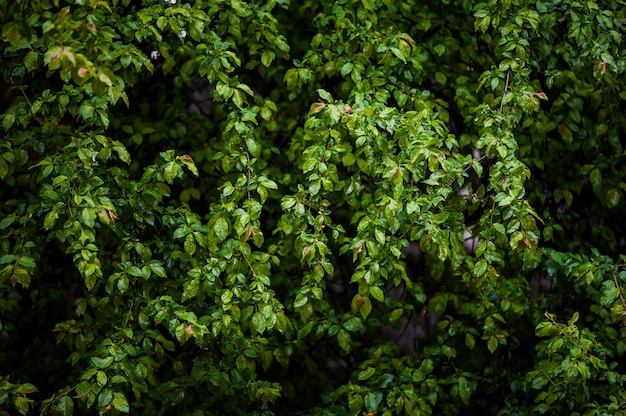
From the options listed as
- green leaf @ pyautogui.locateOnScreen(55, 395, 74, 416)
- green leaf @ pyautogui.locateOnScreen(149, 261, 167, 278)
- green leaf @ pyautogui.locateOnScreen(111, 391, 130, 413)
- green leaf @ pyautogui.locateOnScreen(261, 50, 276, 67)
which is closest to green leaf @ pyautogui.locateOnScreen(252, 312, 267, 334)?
green leaf @ pyautogui.locateOnScreen(149, 261, 167, 278)

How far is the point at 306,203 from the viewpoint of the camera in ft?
10.4

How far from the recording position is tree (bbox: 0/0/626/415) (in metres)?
3.11

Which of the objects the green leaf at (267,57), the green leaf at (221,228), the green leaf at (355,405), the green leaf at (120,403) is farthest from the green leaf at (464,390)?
the green leaf at (267,57)

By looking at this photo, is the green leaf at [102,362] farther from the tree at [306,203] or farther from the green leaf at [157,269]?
the green leaf at [157,269]

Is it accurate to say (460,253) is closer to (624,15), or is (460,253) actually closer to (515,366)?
(515,366)

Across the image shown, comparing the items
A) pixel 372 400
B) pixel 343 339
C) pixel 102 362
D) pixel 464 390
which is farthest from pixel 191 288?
pixel 464 390

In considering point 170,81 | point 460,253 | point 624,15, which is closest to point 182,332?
point 460,253

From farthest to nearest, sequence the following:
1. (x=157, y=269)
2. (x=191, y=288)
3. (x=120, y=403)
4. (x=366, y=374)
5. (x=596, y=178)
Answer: (x=596, y=178)
(x=366, y=374)
(x=157, y=269)
(x=191, y=288)
(x=120, y=403)

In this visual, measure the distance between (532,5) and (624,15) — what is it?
0.45 metres

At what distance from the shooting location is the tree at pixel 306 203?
311cm

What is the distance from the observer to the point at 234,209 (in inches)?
126

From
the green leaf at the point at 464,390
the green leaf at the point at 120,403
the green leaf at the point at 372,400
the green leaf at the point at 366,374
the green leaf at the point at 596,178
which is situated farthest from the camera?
the green leaf at the point at 596,178

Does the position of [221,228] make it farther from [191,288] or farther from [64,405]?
[64,405]

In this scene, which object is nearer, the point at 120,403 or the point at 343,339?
the point at 120,403
